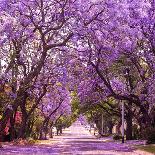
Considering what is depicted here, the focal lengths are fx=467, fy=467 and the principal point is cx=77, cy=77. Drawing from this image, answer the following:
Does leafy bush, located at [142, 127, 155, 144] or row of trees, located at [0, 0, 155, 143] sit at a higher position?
row of trees, located at [0, 0, 155, 143]

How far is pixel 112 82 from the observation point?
42531mm

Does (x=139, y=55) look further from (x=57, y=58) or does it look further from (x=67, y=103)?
(x=67, y=103)

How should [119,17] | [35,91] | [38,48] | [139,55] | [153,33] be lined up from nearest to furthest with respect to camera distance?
[119,17]
[153,33]
[139,55]
[38,48]
[35,91]

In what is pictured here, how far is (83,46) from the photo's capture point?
36938 millimetres

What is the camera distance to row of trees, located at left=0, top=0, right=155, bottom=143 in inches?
1142

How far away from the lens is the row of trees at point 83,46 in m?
29.0

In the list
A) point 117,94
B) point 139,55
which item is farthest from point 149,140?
point 139,55

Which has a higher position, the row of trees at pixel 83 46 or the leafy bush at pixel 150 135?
the row of trees at pixel 83 46

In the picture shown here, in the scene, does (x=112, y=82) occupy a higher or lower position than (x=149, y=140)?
higher

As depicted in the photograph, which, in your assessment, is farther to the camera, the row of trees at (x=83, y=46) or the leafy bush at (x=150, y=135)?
the leafy bush at (x=150, y=135)

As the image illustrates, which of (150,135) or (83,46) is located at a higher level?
(83,46)

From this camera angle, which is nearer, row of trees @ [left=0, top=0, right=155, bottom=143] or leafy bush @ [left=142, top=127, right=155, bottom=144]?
row of trees @ [left=0, top=0, right=155, bottom=143]

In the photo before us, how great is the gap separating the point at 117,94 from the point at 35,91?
1402 centimetres

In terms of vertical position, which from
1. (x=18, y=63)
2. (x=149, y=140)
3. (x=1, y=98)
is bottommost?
(x=149, y=140)
